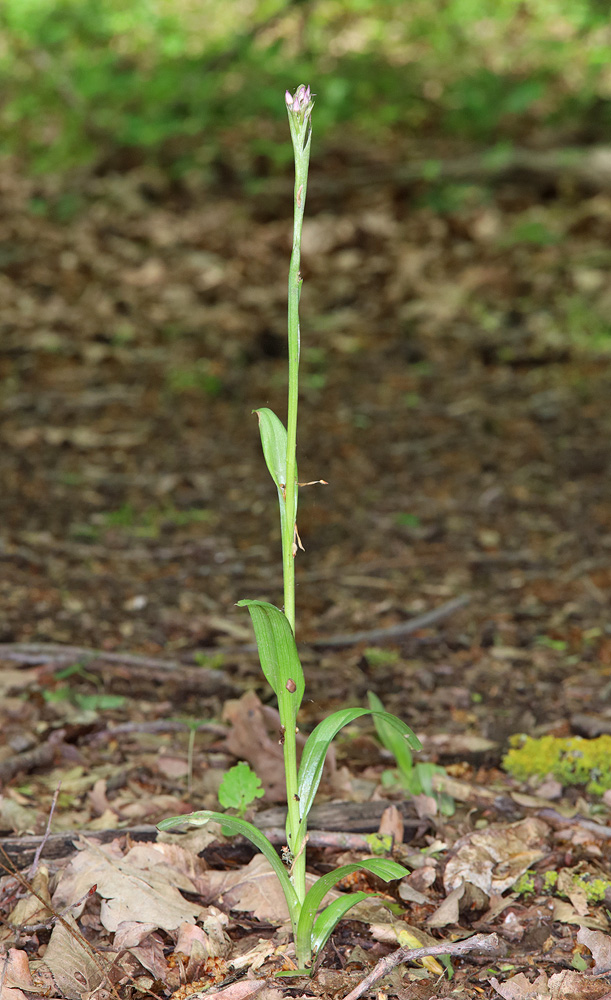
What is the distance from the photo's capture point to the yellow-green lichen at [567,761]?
218cm

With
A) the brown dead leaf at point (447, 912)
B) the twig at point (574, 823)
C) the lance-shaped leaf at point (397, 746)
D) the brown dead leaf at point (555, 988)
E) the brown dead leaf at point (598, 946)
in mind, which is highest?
the lance-shaped leaf at point (397, 746)

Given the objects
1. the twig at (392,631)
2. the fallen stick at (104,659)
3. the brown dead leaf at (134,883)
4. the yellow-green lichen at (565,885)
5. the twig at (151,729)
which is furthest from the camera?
the twig at (392,631)

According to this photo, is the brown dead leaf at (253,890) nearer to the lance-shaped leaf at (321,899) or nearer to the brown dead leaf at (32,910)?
the lance-shaped leaf at (321,899)

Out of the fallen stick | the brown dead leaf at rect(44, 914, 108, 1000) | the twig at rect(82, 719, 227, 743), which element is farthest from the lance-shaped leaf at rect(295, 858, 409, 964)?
the fallen stick

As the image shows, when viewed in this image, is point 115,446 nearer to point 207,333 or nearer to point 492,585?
point 207,333

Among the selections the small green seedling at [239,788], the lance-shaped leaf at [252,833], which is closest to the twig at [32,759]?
the small green seedling at [239,788]

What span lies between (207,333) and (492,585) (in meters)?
2.94

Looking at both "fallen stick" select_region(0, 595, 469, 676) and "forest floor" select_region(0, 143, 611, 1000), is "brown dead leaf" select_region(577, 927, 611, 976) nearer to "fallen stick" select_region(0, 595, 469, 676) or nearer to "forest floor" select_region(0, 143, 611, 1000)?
"forest floor" select_region(0, 143, 611, 1000)

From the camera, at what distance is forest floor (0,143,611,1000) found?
5.59 feet

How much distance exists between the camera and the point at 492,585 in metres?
3.39

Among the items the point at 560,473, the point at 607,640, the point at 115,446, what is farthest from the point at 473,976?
the point at 115,446

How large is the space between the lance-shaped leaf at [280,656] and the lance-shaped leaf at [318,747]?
0.06 meters

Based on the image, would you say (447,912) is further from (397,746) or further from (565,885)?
(397,746)

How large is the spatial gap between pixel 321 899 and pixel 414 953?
17 centimetres
